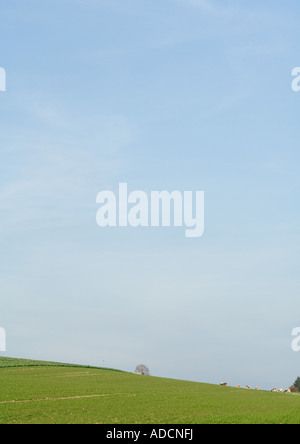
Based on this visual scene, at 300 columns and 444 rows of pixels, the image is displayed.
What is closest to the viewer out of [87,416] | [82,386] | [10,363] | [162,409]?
[87,416]

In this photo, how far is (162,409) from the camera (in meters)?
44.3

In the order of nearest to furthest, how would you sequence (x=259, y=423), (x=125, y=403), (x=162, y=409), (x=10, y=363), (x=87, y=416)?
(x=259, y=423) → (x=87, y=416) → (x=162, y=409) → (x=125, y=403) → (x=10, y=363)

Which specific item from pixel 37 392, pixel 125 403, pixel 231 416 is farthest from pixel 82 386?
pixel 231 416

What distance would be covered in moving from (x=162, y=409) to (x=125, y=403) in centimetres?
546

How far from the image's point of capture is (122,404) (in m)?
47.8

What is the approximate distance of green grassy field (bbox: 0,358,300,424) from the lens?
39.9 m

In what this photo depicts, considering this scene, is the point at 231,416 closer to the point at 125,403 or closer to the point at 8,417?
the point at 125,403

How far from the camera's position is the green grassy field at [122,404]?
1571 inches

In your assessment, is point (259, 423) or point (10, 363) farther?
point (10, 363)
